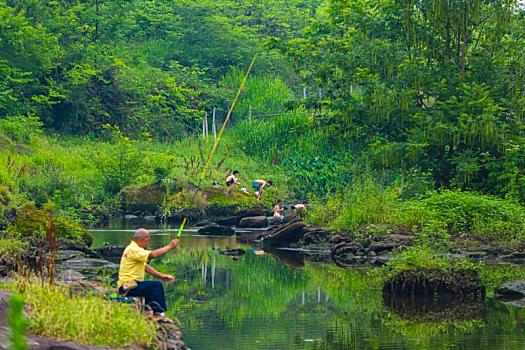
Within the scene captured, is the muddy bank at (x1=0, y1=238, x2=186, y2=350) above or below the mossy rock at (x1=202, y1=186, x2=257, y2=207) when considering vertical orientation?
above

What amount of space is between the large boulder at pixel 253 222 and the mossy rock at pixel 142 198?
5.17m

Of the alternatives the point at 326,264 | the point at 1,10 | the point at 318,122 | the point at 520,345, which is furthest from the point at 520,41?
the point at 1,10

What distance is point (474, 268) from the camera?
19.5 metres

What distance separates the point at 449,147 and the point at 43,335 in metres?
21.6

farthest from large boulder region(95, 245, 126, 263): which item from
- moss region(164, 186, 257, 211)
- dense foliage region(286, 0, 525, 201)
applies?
moss region(164, 186, 257, 211)

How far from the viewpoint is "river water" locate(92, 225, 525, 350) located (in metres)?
14.5

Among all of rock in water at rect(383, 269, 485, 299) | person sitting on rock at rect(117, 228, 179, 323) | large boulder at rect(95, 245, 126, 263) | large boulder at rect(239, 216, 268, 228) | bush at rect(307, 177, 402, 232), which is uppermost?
person sitting on rock at rect(117, 228, 179, 323)

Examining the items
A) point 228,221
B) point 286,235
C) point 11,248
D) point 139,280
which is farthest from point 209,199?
point 139,280

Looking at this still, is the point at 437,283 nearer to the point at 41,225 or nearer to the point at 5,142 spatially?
the point at 41,225

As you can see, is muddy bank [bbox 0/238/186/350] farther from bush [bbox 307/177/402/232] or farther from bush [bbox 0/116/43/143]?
bush [bbox 0/116/43/143]

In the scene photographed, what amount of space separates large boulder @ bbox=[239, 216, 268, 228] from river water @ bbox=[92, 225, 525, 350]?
1071 cm

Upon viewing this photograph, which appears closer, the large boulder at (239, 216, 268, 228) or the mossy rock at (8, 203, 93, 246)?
the mossy rock at (8, 203, 93, 246)

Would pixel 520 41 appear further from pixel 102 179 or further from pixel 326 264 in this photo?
pixel 102 179

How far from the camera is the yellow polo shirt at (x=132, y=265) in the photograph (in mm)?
13492
